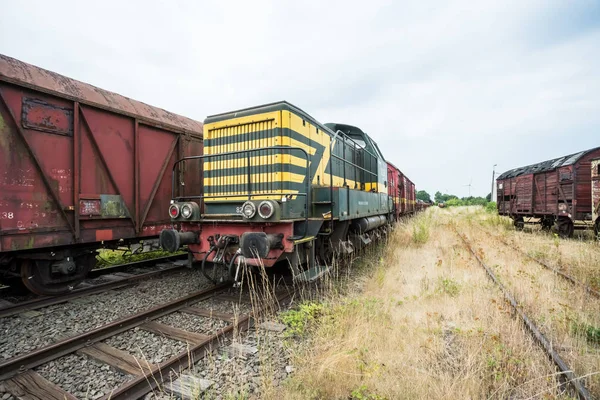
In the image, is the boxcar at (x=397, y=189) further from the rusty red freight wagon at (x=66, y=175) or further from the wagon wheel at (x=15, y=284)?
the wagon wheel at (x=15, y=284)

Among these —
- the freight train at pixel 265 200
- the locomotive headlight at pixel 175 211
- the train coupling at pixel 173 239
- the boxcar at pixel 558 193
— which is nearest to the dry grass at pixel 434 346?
the freight train at pixel 265 200

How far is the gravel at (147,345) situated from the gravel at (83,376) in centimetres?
27

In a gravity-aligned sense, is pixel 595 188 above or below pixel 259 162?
below

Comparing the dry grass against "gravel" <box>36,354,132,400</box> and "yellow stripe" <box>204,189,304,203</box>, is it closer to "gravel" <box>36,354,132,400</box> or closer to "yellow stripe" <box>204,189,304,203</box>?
"gravel" <box>36,354,132,400</box>

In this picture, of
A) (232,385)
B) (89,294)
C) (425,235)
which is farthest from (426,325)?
(425,235)

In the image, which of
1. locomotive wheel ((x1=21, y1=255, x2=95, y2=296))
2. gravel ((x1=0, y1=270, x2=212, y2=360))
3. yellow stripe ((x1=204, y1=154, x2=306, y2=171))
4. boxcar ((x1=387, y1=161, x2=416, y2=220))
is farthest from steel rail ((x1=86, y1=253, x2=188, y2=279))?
boxcar ((x1=387, y1=161, x2=416, y2=220))

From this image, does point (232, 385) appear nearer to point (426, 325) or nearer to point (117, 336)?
point (117, 336)

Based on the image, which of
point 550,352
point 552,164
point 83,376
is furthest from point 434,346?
point 552,164

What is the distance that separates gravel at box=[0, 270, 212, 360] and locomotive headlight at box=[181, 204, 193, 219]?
1.28 meters

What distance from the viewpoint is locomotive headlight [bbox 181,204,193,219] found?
183 inches

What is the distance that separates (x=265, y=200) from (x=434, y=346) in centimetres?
249

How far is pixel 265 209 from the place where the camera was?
4.03 metres

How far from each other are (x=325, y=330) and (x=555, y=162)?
15.3 m

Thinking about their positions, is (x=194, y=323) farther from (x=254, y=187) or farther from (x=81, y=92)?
(x=81, y=92)
